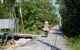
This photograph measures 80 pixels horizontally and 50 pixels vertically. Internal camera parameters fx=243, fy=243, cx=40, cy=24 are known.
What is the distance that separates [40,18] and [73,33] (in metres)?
14.7

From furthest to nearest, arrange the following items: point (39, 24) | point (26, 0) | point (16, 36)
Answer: point (26, 0), point (39, 24), point (16, 36)

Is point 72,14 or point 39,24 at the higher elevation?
point 72,14

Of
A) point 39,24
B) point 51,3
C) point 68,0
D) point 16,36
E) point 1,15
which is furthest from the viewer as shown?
point 51,3

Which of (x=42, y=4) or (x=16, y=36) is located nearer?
(x=16, y=36)

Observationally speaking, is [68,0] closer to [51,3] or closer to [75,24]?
[75,24]

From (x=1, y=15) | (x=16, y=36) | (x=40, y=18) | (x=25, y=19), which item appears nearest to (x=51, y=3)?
(x=40, y=18)

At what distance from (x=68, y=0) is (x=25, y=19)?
512 inches

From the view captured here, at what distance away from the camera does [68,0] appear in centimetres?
2073

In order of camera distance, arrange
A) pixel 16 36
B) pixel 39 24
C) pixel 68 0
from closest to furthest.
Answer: pixel 68 0, pixel 16 36, pixel 39 24

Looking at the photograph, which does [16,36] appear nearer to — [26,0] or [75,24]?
[75,24]

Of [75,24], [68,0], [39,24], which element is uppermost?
[68,0]

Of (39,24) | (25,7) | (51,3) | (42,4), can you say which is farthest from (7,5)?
(51,3)

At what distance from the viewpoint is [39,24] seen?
32.2m

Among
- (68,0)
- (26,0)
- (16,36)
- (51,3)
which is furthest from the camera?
(51,3)
